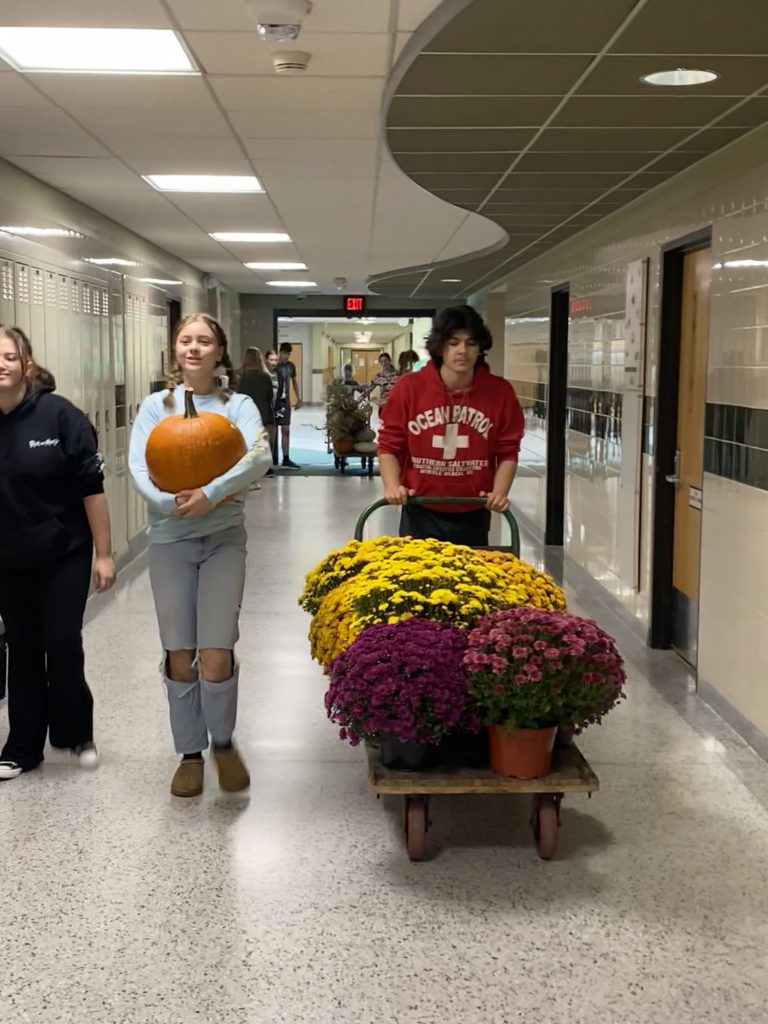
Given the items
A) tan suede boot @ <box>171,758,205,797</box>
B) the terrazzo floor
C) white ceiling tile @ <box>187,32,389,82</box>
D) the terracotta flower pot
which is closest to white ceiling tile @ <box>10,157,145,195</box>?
white ceiling tile @ <box>187,32,389,82</box>

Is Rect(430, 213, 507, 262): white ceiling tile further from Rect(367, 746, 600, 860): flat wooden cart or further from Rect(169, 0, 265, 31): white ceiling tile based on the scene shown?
Rect(367, 746, 600, 860): flat wooden cart

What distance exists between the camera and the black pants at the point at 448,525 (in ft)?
13.6

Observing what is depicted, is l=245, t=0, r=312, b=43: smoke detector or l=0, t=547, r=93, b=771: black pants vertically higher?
l=245, t=0, r=312, b=43: smoke detector

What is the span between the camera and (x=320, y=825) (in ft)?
11.4

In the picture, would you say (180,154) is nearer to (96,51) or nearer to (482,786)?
(96,51)

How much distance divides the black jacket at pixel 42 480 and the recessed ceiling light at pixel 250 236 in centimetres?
553

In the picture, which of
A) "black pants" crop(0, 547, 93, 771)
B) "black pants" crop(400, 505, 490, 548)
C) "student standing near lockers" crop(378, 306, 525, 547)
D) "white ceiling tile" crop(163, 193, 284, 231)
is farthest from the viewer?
"white ceiling tile" crop(163, 193, 284, 231)

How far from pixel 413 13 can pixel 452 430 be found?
1.39m

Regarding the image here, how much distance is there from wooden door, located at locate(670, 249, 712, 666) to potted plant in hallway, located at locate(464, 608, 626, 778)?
235 cm

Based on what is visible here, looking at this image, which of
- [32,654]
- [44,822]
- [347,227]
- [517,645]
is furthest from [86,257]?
[517,645]

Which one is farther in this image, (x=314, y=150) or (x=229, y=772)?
(x=314, y=150)

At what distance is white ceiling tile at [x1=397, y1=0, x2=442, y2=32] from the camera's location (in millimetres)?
3156

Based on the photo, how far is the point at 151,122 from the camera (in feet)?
15.6

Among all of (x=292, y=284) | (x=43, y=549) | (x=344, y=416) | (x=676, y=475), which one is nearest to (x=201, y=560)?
(x=43, y=549)
